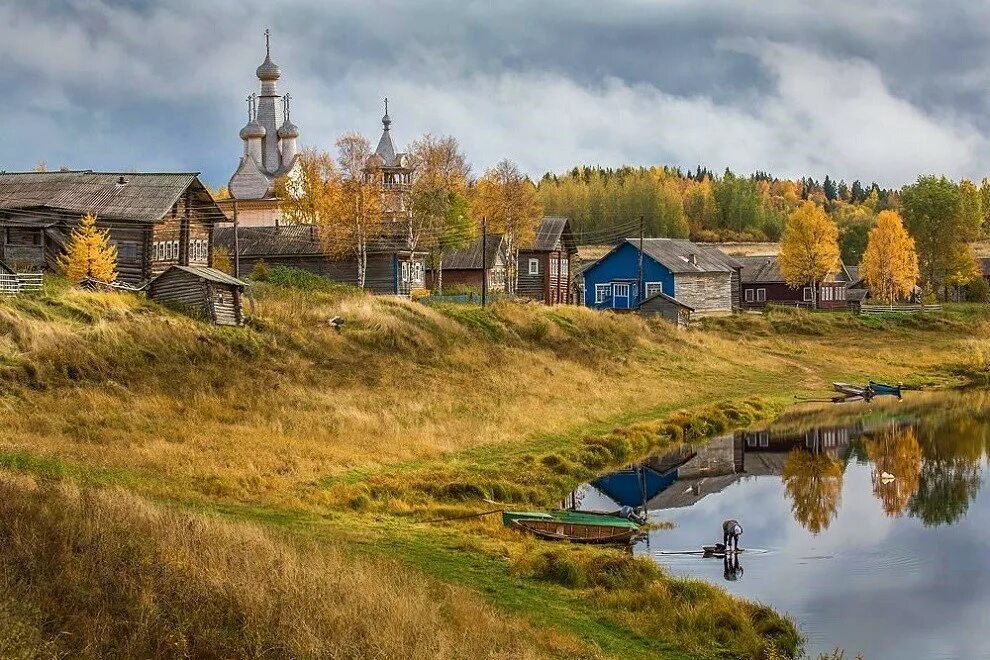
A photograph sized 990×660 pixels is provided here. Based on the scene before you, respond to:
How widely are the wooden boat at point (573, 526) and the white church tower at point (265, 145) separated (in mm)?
53361

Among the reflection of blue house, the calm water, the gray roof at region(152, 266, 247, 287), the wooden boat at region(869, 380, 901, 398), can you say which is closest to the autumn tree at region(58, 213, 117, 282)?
the gray roof at region(152, 266, 247, 287)

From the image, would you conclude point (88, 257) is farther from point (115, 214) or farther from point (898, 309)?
point (898, 309)

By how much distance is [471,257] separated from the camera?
70.8 metres

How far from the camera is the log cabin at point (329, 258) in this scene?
61844 mm

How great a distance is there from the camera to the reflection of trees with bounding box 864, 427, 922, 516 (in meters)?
30.6

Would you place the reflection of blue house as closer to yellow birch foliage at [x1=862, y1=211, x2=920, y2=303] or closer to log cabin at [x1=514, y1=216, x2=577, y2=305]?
log cabin at [x1=514, y1=216, x2=577, y2=305]

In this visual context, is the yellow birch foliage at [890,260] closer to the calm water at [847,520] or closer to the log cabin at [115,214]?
the calm water at [847,520]

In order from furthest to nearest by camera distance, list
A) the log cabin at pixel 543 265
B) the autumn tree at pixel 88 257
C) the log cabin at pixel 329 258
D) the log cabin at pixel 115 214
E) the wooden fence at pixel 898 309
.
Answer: the wooden fence at pixel 898 309 → the log cabin at pixel 543 265 → the log cabin at pixel 329 258 → the log cabin at pixel 115 214 → the autumn tree at pixel 88 257

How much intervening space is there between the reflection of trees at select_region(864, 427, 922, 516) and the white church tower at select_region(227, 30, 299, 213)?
44374mm

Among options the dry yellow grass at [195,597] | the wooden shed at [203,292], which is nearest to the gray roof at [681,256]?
the wooden shed at [203,292]

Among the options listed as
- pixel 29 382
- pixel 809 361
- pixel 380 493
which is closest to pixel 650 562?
pixel 380 493

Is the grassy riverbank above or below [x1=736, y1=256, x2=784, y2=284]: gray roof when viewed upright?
below

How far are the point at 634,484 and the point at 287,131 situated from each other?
5143cm

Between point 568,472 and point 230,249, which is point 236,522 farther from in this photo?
point 230,249
